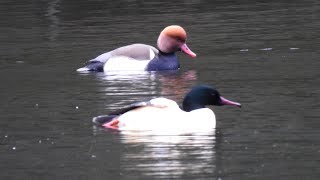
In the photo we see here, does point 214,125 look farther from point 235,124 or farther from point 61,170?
point 61,170

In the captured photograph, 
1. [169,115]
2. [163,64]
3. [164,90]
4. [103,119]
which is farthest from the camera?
[163,64]

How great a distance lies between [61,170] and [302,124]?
10.6ft

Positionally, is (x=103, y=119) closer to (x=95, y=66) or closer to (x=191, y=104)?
(x=191, y=104)

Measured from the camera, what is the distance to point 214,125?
44.1ft

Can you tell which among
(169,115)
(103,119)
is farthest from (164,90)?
(169,115)

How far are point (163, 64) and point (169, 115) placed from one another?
6382mm

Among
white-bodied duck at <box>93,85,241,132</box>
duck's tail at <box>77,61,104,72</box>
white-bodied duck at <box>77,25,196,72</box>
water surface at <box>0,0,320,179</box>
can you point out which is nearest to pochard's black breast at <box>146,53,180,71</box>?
white-bodied duck at <box>77,25,196,72</box>

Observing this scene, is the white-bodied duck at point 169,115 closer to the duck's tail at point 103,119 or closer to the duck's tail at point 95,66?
the duck's tail at point 103,119

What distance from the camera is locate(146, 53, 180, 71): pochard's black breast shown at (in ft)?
64.5

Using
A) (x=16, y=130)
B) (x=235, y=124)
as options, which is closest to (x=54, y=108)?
(x=16, y=130)

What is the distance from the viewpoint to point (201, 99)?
13.6m

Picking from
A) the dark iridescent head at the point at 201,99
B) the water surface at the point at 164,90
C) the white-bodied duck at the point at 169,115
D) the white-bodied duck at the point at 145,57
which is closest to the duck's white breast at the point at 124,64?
the white-bodied duck at the point at 145,57

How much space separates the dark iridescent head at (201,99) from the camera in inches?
534

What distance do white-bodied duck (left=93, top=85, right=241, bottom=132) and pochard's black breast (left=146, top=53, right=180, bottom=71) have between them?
5891mm
